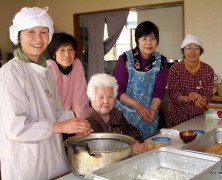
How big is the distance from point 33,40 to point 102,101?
650 mm

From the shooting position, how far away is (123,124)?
203 centimetres

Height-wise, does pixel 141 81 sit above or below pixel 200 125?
above

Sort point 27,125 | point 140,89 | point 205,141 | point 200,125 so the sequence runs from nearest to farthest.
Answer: point 27,125 → point 205,141 → point 200,125 → point 140,89

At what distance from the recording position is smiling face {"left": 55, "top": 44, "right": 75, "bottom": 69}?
2.36 meters

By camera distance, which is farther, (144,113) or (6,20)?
(6,20)

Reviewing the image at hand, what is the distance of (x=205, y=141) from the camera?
1.74 metres

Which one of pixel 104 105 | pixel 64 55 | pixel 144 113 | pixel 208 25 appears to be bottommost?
pixel 144 113

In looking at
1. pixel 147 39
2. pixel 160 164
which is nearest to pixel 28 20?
pixel 160 164

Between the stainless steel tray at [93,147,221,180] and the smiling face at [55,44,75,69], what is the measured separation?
4.06 feet

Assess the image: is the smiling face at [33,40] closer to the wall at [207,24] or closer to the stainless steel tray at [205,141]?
the stainless steel tray at [205,141]

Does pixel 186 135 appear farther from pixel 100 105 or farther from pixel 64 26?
pixel 64 26

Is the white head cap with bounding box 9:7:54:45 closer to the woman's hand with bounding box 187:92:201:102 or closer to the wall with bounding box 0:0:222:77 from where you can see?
the woman's hand with bounding box 187:92:201:102

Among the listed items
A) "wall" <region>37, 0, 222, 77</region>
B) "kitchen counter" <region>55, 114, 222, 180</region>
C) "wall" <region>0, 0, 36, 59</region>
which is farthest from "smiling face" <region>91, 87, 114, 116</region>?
"wall" <region>0, 0, 36, 59</region>

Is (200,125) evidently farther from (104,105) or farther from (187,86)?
(104,105)
